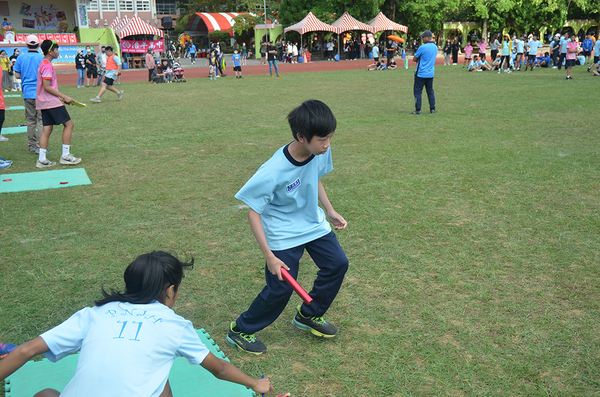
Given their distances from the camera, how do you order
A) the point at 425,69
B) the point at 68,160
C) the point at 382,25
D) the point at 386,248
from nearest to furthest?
1. the point at 386,248
2. the point at 68,160
3. the point at 425,69
4. the point at 382,25

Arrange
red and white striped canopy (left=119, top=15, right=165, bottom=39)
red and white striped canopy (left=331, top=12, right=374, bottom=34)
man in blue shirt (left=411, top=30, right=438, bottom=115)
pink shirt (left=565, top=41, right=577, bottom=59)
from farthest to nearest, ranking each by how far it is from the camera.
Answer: red and white striped canopy (left=331, top=12, right=374, bottom=34) < red and white striped canopy (left=119, top=15, right=165, bottom=39) < pink shirt (left=565, top=41, right=577, bottom=59) < man in blue shirt (left=411, top=30, right=438, bottom=115)

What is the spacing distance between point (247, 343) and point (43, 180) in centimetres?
513

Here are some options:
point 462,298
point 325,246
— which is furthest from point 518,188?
point 325,246

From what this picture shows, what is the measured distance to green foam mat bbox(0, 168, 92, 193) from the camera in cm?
663

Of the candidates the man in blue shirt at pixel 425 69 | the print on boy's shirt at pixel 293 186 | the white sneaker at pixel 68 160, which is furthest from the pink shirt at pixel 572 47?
the print on boy's shirt at pixel 293 186

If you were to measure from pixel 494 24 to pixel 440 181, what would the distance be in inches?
1876

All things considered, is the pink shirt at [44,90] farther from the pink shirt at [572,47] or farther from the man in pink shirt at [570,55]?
the pink shirt at [572,47]

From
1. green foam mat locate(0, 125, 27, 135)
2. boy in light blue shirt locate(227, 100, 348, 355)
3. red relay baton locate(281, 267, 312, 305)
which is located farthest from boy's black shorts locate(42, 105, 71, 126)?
red relay baton locate(281, 267, 312, 305)

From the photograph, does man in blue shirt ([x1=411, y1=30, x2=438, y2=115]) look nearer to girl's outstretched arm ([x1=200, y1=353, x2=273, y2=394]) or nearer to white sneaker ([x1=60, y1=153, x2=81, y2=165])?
white sneaker ([x1=60, y1=153, x2=81, y2=165])

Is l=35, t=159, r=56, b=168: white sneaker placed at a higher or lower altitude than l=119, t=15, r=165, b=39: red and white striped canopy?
lower

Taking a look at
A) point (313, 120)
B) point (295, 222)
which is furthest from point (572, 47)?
point (313, 120)

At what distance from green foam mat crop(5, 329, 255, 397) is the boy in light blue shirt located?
1.02ft

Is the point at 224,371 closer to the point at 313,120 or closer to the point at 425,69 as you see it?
the point at 313,120

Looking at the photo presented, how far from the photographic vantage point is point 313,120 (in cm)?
258
